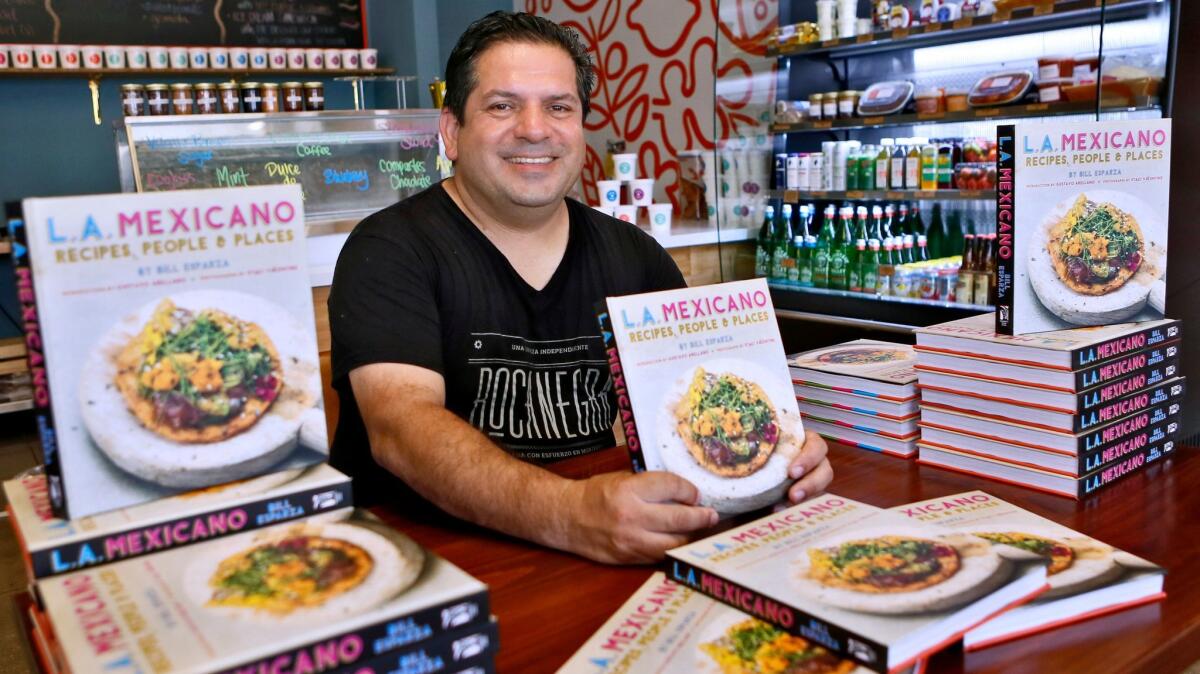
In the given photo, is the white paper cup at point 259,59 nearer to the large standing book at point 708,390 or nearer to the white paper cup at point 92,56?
the white paper cup at point 92,56

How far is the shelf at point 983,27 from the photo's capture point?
3.04m

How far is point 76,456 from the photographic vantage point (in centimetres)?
81

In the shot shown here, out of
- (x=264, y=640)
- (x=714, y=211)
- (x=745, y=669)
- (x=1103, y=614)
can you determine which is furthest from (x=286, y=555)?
(x=714, y=211)

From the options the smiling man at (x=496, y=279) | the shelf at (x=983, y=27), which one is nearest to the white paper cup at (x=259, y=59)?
the shelf at (x=983, y=27)

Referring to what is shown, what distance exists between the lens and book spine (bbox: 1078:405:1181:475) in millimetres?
1311

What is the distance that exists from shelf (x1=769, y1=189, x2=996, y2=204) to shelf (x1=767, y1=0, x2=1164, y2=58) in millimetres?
574

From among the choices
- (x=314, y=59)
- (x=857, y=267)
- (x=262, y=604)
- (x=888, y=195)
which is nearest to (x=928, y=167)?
(x=888, y=195)

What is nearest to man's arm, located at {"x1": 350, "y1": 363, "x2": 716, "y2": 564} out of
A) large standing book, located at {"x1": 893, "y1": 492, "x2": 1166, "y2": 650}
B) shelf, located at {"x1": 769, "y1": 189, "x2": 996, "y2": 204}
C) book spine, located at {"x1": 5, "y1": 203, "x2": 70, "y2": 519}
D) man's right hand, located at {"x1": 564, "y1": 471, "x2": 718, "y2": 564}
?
man's right hand, located at {"x1": 564, "y1": 471, "x2": 718, "y2": 564}

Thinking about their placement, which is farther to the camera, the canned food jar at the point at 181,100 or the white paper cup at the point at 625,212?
the canned food jar at the point at 181,100

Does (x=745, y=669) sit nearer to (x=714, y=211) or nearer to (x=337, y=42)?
(x=714, y=211)

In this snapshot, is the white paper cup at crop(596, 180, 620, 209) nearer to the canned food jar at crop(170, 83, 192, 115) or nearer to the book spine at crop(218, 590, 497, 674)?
the canned food jar at crop(170, 83, 192, 115)

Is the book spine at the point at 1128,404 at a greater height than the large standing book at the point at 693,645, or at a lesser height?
greater

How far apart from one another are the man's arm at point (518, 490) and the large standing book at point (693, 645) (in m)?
0.13

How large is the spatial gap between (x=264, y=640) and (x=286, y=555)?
131 millimetres
